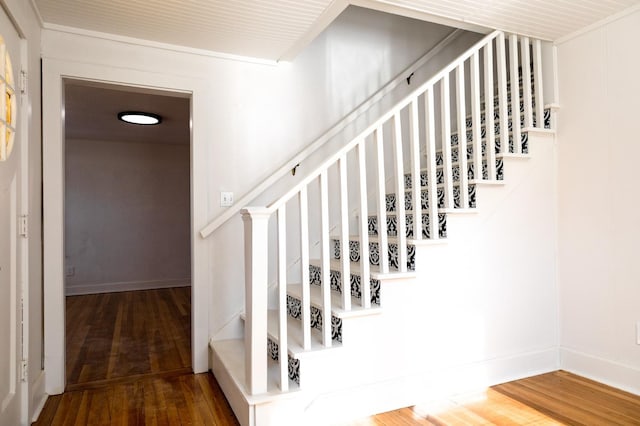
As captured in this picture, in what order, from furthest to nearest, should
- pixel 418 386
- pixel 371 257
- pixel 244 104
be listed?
pixel 244 104
pixel 371 257
pixel 418 386

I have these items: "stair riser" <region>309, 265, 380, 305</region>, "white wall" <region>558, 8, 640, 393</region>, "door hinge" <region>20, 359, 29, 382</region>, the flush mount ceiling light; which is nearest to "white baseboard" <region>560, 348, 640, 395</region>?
"white wall" <region>558, 8, 640, 393</region>

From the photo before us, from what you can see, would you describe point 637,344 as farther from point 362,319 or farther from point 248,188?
point 248,188

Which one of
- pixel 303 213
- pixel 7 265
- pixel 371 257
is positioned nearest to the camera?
pixel 7 265

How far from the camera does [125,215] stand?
20.1 ft

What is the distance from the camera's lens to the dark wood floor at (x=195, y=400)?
2.05m

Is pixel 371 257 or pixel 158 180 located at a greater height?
pixel 158 180

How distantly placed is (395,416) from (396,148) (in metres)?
1.39

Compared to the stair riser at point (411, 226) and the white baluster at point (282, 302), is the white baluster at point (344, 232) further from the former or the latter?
the stair riser at point (411, 226)

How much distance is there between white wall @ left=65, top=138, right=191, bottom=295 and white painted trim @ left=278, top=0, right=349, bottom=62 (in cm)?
406

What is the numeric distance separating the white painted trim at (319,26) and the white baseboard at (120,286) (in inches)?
177

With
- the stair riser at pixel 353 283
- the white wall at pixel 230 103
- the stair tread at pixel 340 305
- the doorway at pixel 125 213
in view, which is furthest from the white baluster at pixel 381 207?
the doorway at pixel 125 213

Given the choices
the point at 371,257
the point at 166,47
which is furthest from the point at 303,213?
the point at 166,47

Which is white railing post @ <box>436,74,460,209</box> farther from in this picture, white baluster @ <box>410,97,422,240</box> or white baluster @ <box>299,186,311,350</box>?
white baluster @ <box>299,186,311,350</box>

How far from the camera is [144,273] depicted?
621 cm
